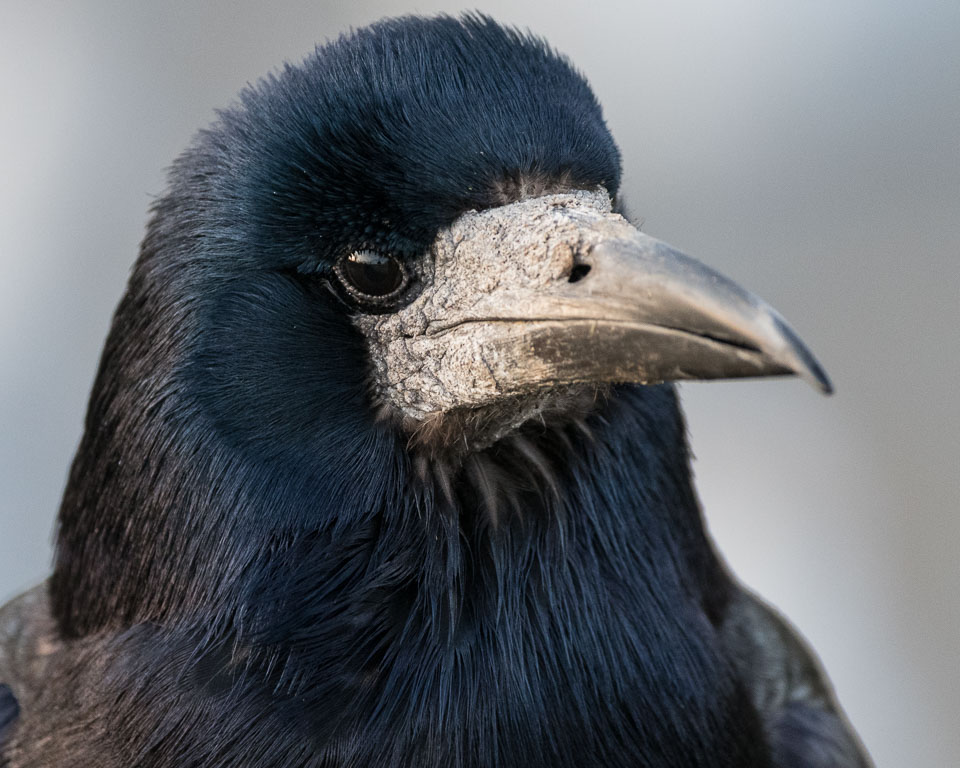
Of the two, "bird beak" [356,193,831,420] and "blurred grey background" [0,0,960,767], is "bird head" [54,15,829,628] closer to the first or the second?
"bird beak" [356,193,831,420]

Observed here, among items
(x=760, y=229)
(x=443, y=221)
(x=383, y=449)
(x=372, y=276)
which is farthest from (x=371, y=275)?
(x=760, y=229)

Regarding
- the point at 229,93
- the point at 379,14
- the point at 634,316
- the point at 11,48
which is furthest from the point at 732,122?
the point at 634,316

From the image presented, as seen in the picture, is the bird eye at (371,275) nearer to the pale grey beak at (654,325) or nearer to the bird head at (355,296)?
the bird head at (355,296)

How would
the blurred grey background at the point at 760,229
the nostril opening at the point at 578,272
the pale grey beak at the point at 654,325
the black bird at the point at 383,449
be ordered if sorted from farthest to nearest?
the blurred grey background at the point at 760,229, the black bird at the point at 383,449, the nostril opening at the point at 578,272, the pale grey beak at the point at 654,325

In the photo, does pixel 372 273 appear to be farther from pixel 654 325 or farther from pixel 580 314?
pixel 654 325

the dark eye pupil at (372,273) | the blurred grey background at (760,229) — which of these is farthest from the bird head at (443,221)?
the blurred grey background at (760,229)

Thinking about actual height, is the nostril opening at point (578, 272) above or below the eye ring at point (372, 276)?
above
